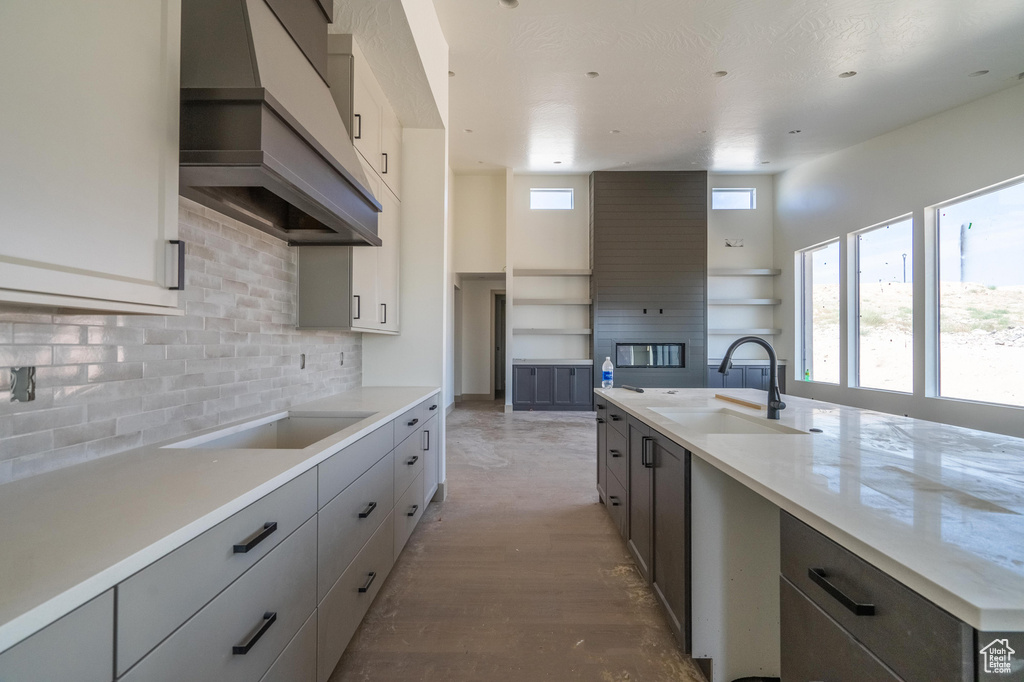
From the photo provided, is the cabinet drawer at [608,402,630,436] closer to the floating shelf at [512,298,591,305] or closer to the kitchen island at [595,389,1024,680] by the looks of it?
the kitchen island at [595,389,1024,680]

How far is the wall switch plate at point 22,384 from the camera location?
1.01 metres

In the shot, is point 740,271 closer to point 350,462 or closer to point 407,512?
point 407,512

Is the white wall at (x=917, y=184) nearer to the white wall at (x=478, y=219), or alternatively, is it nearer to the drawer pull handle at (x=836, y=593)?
the white wall at (x=478, y=219)

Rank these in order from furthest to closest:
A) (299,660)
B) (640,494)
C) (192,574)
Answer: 1. (640,494)
2. (299,660)
3. (192,574)

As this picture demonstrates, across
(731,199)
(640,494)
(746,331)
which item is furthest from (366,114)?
(731,199)

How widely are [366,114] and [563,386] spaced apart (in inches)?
226

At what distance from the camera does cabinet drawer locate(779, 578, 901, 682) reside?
29.3 inches

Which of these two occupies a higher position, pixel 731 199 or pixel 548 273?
pixel 731 199

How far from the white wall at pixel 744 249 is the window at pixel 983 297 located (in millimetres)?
3047

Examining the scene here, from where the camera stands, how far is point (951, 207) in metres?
4.82

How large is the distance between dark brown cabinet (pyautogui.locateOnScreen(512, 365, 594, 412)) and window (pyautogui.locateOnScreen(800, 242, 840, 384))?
3.67 m

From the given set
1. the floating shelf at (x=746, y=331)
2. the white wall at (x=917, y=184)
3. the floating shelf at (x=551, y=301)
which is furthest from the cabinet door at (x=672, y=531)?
the floating shelf at (x=746, y=331)

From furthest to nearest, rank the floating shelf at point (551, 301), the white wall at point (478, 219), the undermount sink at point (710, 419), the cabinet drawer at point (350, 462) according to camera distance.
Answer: the white wall at point (478, 219)
the floating shelf at point (551, 301)
the undermount sink at point (710, 419)
the cabinet drawer at point (350, 462)

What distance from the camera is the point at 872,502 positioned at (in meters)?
0.85
